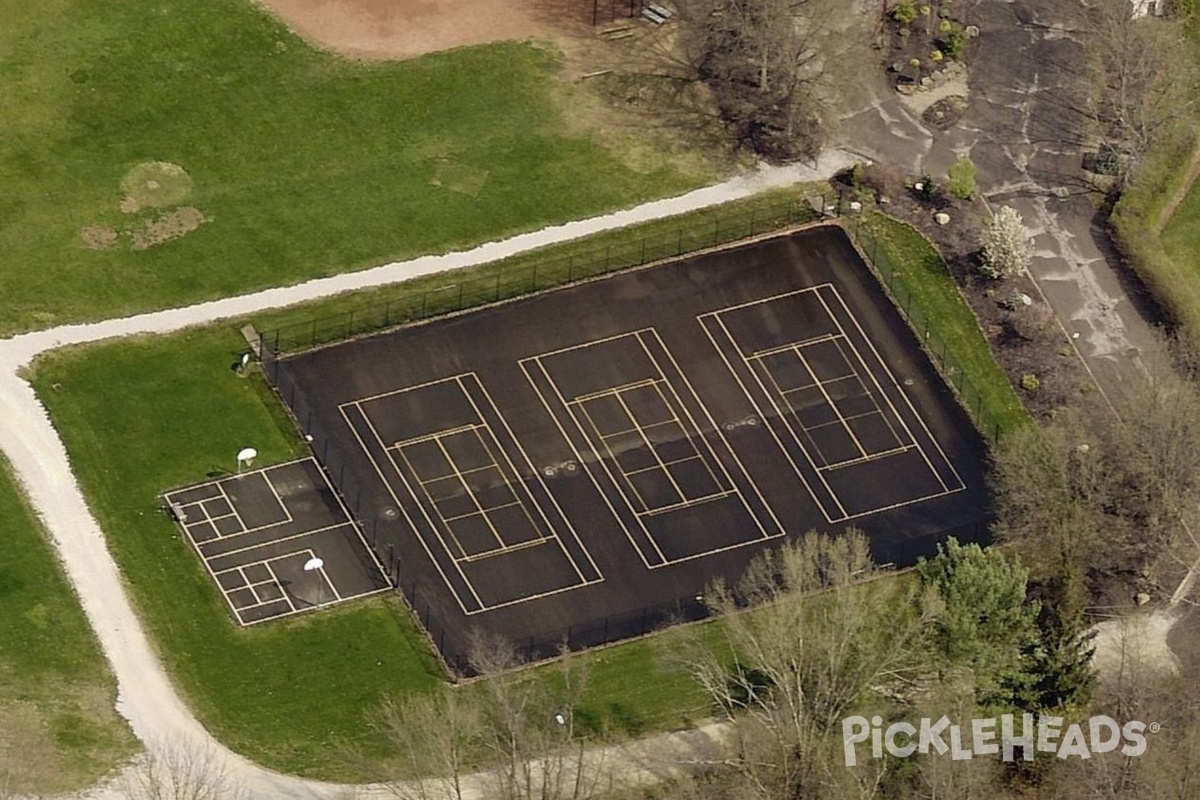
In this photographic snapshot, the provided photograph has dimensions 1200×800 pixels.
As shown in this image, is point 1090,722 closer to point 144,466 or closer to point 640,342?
point 640,342

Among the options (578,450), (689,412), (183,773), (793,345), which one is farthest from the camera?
(793,345)

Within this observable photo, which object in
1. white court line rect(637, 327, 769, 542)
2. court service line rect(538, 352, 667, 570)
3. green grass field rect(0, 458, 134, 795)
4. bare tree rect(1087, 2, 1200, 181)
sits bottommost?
green grass field rect(0, 458, 134, 795)

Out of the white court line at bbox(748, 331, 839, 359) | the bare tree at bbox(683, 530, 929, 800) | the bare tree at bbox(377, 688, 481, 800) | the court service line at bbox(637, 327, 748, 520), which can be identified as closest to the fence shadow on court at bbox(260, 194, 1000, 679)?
the white court line at bbox(748, 331, 839, 359)

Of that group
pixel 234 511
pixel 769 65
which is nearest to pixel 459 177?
pixel 769 65

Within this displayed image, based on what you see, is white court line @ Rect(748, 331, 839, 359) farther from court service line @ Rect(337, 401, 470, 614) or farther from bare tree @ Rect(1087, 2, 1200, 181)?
bare tree @ Rect(1087, 2, 1200, 181)

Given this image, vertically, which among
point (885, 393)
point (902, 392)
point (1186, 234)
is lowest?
point (885, 393)

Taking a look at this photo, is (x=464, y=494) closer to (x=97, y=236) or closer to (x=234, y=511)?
(x=234, y=511)

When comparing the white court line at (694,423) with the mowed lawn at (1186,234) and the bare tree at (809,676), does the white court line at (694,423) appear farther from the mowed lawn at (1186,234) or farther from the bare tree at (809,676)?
the mowed lawn at (1186,234)
